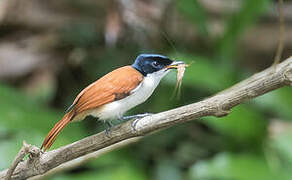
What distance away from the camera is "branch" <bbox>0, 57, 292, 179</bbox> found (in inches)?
50.1

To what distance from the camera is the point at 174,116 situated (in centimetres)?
133

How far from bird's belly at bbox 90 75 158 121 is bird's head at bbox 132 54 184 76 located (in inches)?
1.3

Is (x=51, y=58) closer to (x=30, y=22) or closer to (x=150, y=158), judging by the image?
(x=30, y=22)

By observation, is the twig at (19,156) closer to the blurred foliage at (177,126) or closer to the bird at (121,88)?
the bird at (121,88)

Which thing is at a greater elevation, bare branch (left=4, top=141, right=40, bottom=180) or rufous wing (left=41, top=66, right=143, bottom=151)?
rufous wing (left=41, top=66, right=143, bottom=151)

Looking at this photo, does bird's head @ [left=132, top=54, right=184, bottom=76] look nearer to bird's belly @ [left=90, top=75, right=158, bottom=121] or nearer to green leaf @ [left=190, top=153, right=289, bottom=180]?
bird's belly @ [left=90, top=75, right=158, bottom=121]

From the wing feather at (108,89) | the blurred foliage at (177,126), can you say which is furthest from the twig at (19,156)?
the blurred foliage at (177,126)

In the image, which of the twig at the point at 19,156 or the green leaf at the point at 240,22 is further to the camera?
the green leaf at the point at 240,22

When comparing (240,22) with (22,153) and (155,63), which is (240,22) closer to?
(155,63)

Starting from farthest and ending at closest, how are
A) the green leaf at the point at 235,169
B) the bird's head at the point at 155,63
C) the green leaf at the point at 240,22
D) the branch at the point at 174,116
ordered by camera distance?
the green leaf at the point at 240,22 < the green leaf at the point at 235,169 < the bird's head at the point at 155,63 < the branch at the point at 174,116

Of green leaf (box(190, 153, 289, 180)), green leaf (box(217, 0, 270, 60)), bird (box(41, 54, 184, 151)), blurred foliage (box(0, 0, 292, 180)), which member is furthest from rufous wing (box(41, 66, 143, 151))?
green leaf (box(217, 0, 270, 60))

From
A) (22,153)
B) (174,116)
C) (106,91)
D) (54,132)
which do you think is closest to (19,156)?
(22,153)

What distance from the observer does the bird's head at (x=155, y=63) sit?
4.51 feet

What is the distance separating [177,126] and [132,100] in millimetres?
1909
